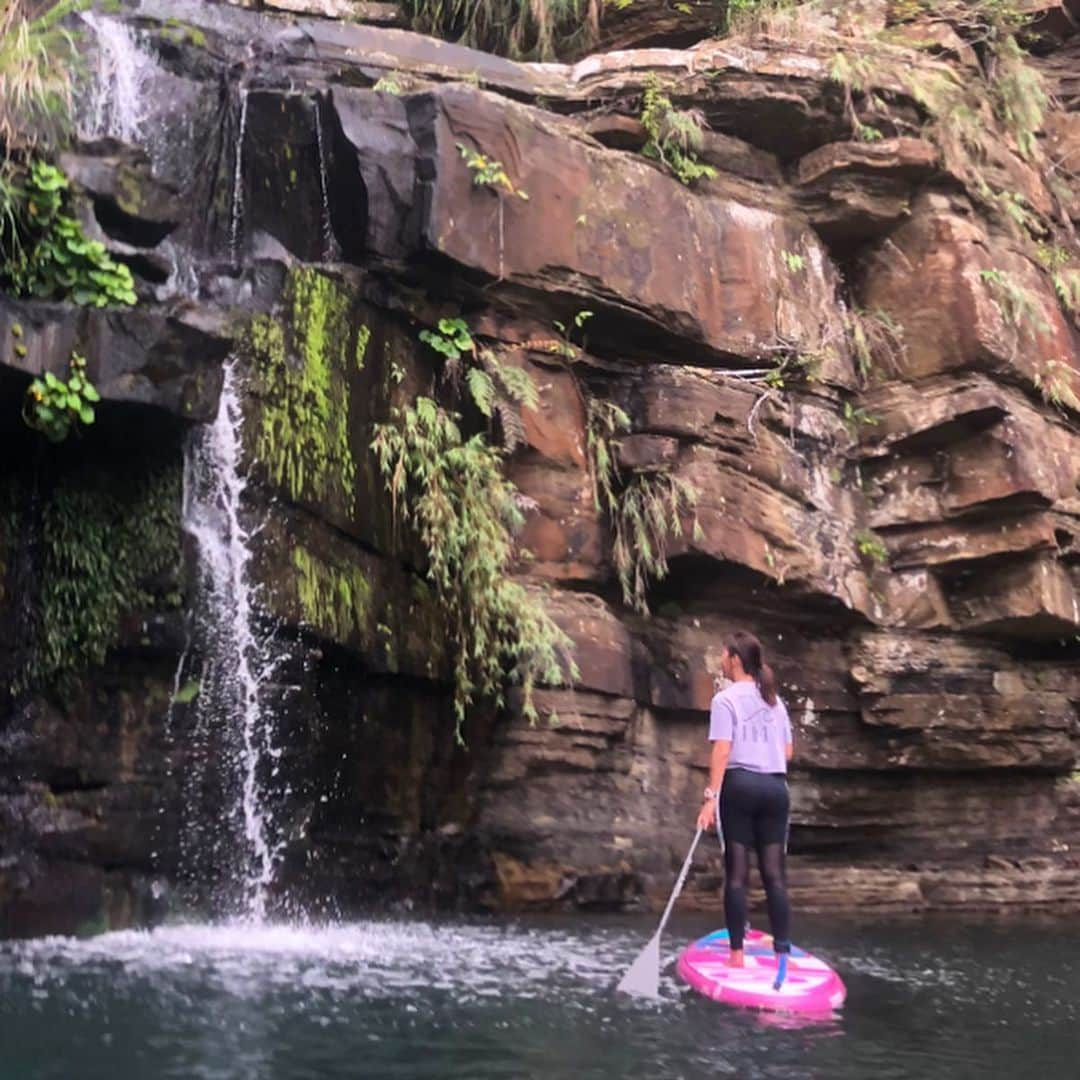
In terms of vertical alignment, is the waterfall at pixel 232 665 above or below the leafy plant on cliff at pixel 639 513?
below

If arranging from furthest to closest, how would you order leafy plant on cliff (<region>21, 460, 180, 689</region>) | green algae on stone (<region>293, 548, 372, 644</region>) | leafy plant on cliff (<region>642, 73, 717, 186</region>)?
leafy plant on cliff (<region>642, 73, 717, 186</region>) < green algae on stone (<region>293, 548, 372, 644</region>) < leafy plant on cliff (<region>21, 460, 180, 689</region>)

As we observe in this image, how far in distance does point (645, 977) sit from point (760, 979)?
59 cm

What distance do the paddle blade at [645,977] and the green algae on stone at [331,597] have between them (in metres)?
3.60

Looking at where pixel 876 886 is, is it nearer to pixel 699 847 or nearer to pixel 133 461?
pixel 699 847

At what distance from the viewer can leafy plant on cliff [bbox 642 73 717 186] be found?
11844mm

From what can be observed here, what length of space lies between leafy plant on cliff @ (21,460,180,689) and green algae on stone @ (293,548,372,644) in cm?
90

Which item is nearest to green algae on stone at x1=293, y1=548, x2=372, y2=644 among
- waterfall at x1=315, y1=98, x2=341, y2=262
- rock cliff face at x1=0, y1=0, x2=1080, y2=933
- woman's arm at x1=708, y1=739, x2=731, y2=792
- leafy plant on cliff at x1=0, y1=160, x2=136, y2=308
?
rock cliff face at x1=0, y1=0, x2=1080, y2=933

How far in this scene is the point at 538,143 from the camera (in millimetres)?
10969

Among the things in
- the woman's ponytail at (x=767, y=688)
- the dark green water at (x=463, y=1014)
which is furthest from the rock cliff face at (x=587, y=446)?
the woman's ponytail at (x=767, y=688)

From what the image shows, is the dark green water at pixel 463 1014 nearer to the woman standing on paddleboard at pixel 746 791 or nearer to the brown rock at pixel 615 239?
the woman standing on paddleboard at pixel 746 791

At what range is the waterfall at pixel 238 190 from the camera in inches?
407

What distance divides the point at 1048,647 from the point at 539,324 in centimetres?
586

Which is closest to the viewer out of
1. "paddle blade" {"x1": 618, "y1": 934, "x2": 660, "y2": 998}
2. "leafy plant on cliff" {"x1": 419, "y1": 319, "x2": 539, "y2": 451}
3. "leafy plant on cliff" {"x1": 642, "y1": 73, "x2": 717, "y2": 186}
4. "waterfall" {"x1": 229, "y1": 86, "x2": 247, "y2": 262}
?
"paddle blade" {"x1": 618, "y1": 934, "x2": 660, "y2": 998}

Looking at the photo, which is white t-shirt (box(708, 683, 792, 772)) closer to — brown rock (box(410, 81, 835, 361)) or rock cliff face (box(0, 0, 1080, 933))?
rock cliff face (box(0, 0, 1080, 933))
